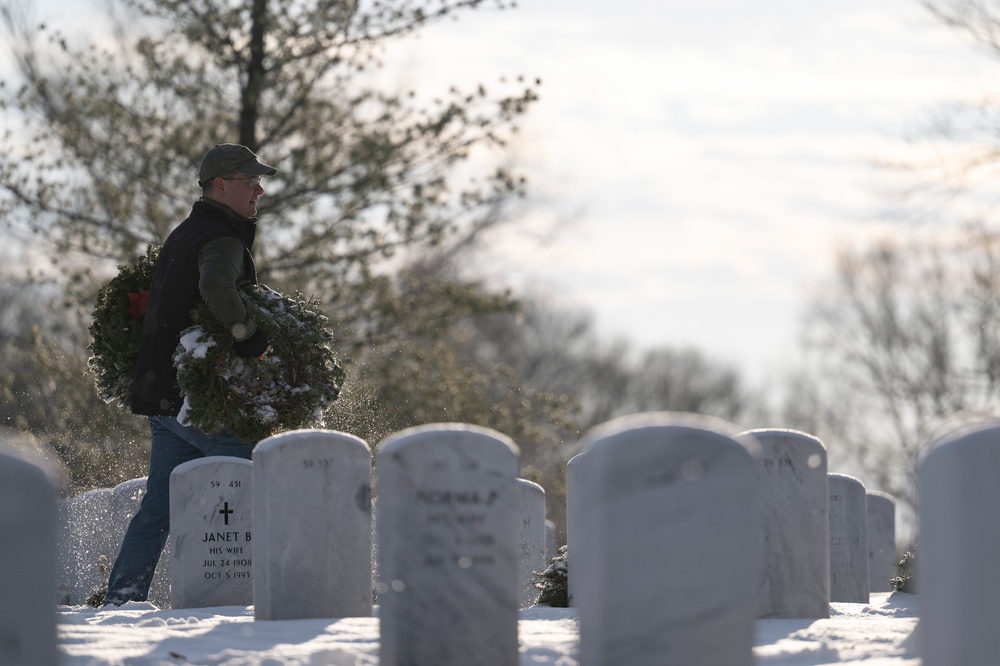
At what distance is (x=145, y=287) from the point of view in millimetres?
9719

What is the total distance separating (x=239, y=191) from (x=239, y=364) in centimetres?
100

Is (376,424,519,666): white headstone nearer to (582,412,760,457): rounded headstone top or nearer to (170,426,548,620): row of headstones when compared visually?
(170,426,548,620): row of headstones

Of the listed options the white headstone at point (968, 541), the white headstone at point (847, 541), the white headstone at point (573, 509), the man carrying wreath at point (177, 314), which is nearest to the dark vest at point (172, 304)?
the man carrying wreath at point (177, 314)

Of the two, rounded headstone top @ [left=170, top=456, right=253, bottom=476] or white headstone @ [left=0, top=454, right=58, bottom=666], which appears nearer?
white headstone @ [left=0, top=454, right=58, bottom=666]

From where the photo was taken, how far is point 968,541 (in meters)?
4.81

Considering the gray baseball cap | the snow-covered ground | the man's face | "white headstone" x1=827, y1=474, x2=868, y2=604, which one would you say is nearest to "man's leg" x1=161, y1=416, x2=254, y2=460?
the snow-covered ground

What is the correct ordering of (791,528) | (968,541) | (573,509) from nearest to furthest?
1. (968,541)
2. (791,528)
3. (573,509)

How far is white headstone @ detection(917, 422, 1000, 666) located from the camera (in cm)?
480

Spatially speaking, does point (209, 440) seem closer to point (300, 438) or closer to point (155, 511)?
point (155, 511)

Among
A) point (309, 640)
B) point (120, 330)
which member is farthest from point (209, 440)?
point (309, 640)

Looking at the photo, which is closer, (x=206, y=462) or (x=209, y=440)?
(x=209, y=440)

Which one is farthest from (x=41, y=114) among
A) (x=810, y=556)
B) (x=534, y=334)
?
(x=534, y=334)

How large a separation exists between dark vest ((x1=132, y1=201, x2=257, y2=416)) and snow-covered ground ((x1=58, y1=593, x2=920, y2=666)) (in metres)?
1.24

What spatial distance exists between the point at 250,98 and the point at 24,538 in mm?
12345
